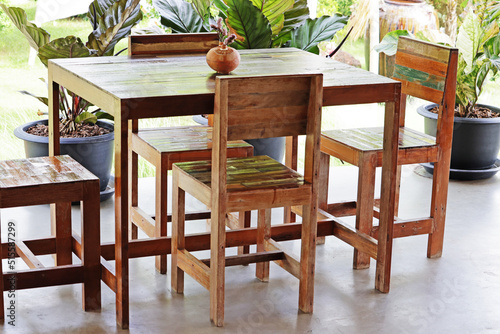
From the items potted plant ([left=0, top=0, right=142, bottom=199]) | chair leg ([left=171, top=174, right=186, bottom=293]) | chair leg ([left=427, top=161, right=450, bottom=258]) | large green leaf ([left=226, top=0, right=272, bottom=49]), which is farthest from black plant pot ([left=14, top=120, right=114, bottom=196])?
chair leg ([left=427, top=161, right=450, bottom=258])

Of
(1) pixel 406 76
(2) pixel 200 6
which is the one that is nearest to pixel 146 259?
(1) pixel 406 76

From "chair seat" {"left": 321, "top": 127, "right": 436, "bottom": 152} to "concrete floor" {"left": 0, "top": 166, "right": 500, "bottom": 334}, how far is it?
1.81 feet

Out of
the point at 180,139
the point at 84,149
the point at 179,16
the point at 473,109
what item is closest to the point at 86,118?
the point at 84,149

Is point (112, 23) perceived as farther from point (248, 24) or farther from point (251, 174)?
point (251, 174)

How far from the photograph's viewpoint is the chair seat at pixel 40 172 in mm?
2905

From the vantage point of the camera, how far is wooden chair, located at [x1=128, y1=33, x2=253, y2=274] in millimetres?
3449

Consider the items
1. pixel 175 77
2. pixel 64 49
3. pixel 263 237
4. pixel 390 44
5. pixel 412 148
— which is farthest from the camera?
pixel 390 44

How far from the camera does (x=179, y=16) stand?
4.68 m

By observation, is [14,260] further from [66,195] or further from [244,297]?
[244,297]

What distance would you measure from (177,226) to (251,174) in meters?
0.38

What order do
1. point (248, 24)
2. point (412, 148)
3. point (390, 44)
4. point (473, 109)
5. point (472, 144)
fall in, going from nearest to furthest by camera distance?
point (412, 148), point (248, 24), point (390, 44), point (472, 144), point (473, 109)

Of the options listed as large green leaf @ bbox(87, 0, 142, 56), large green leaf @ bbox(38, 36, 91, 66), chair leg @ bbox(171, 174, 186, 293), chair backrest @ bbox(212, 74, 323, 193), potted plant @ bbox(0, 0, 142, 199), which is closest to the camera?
chair backrest @ bbox(212, 74, 323, 193)

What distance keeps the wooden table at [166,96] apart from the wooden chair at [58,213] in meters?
0.09

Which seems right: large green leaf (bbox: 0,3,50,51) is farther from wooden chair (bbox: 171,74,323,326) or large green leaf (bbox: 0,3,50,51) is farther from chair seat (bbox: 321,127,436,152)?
chair seat (bbox: 321,127,436,152)
